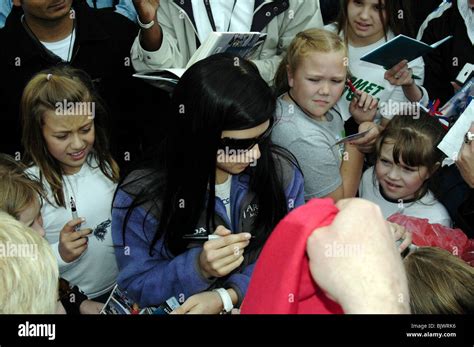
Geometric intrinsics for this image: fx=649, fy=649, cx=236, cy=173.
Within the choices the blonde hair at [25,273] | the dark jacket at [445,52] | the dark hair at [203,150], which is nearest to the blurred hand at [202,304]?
the dark hair at [203,150]

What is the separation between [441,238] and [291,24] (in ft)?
4.31

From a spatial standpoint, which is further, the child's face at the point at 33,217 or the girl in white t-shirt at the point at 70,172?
the girl in white t-shirt at the point at 70,172

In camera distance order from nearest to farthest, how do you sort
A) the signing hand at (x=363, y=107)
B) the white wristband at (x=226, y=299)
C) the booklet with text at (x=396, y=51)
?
the white wristband at (x=226, y=299) < the booklet with text at (x=396, y=51) < the signing hand at (x=363, y=107)

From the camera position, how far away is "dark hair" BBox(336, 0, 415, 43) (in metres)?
3.21

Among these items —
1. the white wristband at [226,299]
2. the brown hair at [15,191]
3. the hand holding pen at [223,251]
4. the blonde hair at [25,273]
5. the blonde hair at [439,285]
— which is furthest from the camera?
the brown hair at [15,191]

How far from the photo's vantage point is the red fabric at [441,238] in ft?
8.34

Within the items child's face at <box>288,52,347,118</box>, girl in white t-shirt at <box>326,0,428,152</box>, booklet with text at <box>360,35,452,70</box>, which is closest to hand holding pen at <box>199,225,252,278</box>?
child's face at <box>288,52,347,118</box>

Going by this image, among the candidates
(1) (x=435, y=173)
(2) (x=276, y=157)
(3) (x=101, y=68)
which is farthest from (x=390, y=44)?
(3) (x=101, y=68)

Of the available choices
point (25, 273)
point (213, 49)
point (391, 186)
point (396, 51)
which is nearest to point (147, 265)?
point (25, 273)

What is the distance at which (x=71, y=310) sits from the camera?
253 centimetres

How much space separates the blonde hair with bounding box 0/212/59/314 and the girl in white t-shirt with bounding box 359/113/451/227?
5.70 ft

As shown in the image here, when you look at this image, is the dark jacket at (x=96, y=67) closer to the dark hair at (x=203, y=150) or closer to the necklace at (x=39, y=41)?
the necklace at (x=39, y=41)

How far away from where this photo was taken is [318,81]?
284 cm

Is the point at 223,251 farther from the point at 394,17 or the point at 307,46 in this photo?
the point at 394,17
